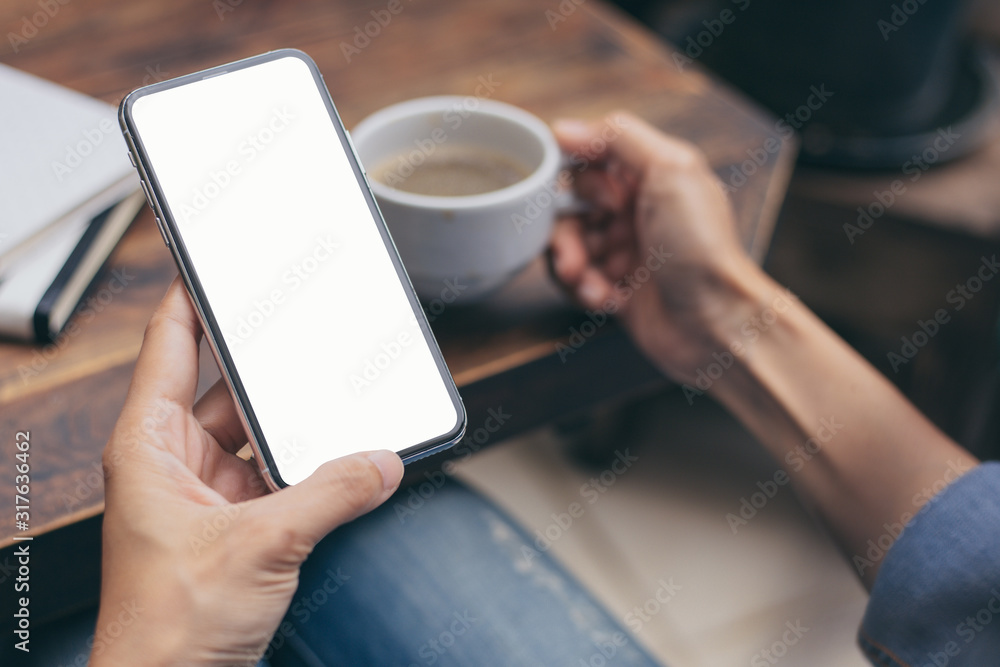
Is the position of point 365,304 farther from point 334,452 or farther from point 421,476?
point 421,476

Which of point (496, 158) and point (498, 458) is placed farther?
point (498, 458)

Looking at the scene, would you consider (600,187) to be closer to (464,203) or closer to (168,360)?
(464,203)

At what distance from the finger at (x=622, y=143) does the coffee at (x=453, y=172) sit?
8 cm

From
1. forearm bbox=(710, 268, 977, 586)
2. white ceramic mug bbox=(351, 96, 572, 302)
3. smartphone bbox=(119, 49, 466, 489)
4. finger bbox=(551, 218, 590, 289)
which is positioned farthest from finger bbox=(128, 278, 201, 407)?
forearm bbox=(710, 268, 977, 586)

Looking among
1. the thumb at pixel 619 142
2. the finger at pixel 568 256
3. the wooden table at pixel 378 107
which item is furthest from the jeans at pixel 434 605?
the thumb at pixel 619 142

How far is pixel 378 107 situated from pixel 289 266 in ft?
0.92

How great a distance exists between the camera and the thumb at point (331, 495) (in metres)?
0.36

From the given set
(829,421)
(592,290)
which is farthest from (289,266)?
(829,421)

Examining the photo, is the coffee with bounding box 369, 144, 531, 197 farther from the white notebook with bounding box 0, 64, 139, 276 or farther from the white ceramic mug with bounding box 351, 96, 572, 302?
the white notebook with bounding box 0, 64, 139, 276

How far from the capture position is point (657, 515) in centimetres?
105

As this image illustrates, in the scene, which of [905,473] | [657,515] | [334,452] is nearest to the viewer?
[334,452]

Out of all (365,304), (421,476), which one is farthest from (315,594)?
(365,304)

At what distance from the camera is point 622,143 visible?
619mm

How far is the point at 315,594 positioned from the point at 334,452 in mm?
166
